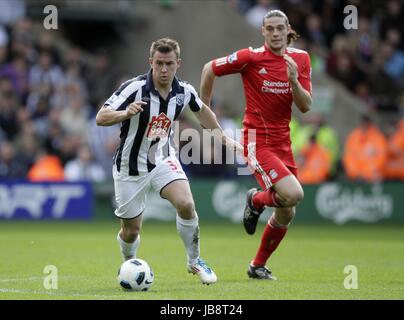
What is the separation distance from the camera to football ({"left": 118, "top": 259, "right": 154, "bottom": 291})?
8.79 metres

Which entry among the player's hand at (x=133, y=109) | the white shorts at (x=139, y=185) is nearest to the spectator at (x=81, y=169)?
the white shorts at (x=139, y=185)

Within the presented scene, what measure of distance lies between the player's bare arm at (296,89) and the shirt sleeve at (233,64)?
25.6 inches

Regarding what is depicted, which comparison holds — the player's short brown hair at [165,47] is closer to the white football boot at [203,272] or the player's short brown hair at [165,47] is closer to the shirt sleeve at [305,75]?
the shirt sleeve at [305,75]

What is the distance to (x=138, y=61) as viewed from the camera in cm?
2216

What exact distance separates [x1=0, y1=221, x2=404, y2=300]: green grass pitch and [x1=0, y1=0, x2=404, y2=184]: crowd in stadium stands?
1.51m

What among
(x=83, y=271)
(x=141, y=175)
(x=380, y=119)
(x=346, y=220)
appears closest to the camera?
(x=141, y=175)

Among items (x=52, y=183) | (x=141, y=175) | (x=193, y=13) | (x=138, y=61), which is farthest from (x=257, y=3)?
(x=141, y=175)

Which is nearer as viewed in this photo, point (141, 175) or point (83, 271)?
point (141, 175)

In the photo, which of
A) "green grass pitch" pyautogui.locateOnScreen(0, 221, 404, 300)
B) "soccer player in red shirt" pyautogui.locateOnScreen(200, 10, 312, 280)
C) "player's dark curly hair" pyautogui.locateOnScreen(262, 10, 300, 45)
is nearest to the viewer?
"green grass pitch" pyautogui.locateOnScreen(0, 221, 404, 300)

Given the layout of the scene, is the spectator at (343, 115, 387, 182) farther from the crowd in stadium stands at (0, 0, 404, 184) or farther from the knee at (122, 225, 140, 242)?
the knee at (122, 225, 140, 242)

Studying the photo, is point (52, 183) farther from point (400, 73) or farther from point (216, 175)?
point (400, 73)

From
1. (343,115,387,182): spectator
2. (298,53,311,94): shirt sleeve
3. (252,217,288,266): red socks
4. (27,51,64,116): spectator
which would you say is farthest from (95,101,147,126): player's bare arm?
(27,51,64,116): spectator

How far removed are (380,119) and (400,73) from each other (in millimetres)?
1777
